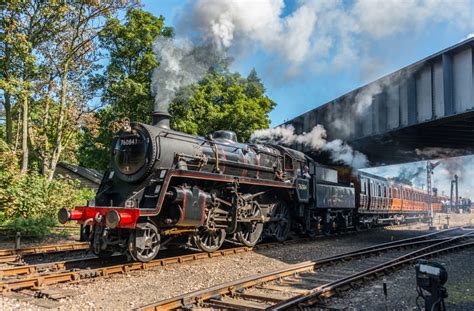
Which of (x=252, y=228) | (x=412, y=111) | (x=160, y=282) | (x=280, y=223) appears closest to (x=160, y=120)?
(x=252, y=228)

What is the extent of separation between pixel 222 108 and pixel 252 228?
13430 mm

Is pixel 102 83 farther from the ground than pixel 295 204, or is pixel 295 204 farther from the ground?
pixel 102 83

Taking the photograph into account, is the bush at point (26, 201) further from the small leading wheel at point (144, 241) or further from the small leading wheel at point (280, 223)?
the small leading wheel at point (280, 223)

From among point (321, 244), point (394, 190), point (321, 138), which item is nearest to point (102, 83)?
point (321, 138)

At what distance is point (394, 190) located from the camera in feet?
91.1

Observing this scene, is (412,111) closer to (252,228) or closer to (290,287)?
(252,228)

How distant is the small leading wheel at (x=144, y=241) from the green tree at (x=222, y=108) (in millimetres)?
12587

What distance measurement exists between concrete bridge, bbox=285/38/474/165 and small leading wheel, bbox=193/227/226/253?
896 cm

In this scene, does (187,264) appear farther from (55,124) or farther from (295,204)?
(55,124)

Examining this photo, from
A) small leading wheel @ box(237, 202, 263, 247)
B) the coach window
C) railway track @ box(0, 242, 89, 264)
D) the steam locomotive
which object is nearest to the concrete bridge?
→ the steam locomotive

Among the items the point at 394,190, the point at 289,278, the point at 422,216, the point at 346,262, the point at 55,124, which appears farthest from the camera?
→ the point at 422,216

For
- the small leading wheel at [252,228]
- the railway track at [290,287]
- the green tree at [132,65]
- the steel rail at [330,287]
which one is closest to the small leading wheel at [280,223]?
the small leading wheel at [252,228]

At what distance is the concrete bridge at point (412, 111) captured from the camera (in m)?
14.2

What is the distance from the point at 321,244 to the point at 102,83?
1335 centimetres
